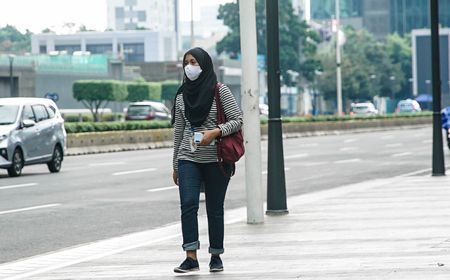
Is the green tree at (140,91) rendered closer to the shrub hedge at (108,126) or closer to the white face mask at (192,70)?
the shrub hedge at (108,126)

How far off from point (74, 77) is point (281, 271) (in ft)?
310

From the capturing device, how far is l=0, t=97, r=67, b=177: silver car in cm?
2882

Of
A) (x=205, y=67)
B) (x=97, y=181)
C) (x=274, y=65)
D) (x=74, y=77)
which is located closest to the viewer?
(x=205, y=67)

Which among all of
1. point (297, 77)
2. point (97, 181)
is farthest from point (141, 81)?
point (97, 181)

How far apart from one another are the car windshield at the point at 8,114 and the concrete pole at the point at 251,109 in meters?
14.4

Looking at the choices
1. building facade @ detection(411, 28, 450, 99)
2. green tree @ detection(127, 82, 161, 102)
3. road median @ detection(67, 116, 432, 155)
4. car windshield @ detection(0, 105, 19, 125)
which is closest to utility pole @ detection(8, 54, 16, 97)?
green tree @ detection(127, 82, 161, 102)

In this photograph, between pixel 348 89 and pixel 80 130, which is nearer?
pixel 80 130

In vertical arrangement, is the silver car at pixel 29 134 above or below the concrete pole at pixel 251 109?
below

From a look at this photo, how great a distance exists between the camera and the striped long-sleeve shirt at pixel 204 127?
11.3 metres

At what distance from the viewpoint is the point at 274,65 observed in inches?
680

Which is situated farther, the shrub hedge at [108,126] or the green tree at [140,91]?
the green tree at [140,91]

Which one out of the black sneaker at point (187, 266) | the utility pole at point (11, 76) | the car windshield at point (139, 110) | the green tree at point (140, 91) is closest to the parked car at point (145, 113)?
the car windshield at point (139, 110)

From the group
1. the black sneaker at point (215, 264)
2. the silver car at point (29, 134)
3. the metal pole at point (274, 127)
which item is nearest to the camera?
the black sneaker at point (215, 264)

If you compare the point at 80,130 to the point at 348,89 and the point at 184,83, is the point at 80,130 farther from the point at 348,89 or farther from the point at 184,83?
the point at 348,89
